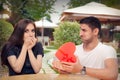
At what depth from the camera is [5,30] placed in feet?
5.90

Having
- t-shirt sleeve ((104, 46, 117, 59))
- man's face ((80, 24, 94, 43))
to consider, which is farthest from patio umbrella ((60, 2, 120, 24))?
t-shirt sleeve ((104, 46, 117, 59))

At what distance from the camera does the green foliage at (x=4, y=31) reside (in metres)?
1.72

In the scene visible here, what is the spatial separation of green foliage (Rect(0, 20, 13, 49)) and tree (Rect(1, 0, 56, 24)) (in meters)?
0.05

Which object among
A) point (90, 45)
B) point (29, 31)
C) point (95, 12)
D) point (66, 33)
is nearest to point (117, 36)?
point (95, 12)

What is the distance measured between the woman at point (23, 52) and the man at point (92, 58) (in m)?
0.12

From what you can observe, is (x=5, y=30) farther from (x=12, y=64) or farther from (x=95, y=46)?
(x=95, y=46)

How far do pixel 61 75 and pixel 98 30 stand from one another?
337 mm

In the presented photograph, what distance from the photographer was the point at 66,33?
1774mm

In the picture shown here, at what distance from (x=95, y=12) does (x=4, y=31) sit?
578 millimetres

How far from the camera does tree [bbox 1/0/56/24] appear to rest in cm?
182

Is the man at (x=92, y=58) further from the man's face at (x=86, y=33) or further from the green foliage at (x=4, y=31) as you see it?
the green foliage at (x=4, y=31)

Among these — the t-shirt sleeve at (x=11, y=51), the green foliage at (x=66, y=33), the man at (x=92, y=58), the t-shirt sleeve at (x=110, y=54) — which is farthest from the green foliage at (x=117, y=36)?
the t-shirt sleeve at (x=11, y=51)

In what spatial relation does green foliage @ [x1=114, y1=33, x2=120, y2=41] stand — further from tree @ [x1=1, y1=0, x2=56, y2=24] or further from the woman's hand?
the woman's hand

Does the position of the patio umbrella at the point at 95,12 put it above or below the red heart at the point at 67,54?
above
